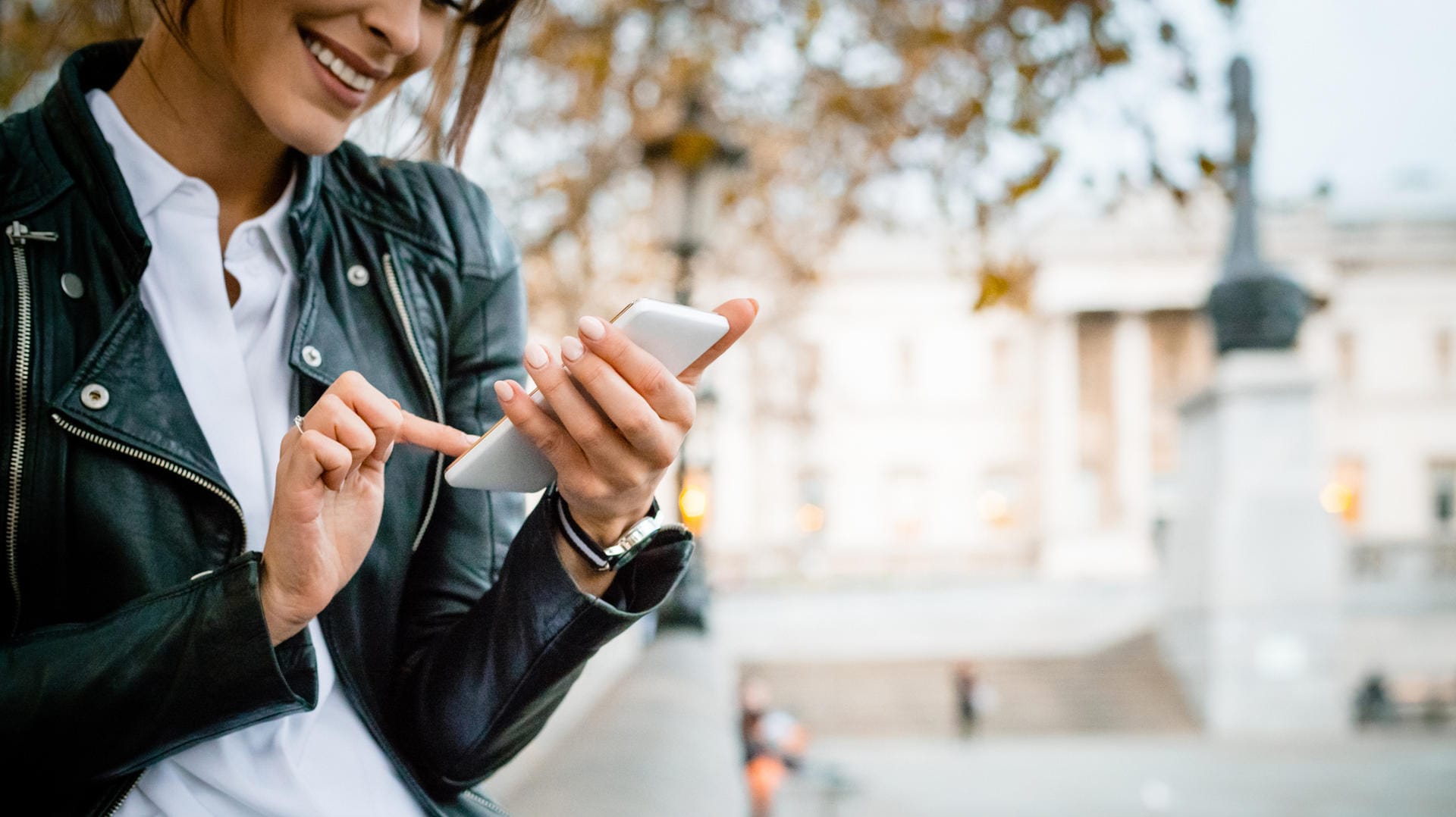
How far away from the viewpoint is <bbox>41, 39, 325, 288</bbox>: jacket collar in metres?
1.25

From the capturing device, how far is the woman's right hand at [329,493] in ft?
3.52

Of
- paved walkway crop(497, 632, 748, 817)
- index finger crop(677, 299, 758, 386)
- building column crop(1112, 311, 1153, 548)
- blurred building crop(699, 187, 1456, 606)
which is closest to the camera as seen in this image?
index finger crop(677, 299, 758, 386)

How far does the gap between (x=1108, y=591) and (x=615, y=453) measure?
27.6 meters

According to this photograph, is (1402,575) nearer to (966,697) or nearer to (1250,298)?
(1250,298)

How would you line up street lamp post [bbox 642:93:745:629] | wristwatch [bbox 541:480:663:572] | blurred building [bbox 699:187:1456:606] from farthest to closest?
blurred building [bbox 699:187:1456:606]
street lamp post [bbox 642:93:745:629]
wristwatch [bbox 541:480:663:572]

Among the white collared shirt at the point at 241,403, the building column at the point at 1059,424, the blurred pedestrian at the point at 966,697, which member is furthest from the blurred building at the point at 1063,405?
the white collared shirt at the point at 241,403

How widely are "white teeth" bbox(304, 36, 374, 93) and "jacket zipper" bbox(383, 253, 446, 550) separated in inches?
9.3

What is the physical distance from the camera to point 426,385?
140 centimetres

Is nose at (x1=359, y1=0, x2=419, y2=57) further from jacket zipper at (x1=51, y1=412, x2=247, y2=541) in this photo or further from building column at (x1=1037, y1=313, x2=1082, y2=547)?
building column at (x1=1037, y1=313, x2=1082, y2=547)

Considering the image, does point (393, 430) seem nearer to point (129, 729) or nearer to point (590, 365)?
point (590, 365)

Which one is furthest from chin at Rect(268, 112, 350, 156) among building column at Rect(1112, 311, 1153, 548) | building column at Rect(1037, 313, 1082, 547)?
building column at Rect(1112, 311, 1153, 548)

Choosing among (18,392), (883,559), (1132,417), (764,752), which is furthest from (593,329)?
(1132,417)

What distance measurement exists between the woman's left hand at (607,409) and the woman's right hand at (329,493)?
0.09 m

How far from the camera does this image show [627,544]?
132 centimetres
